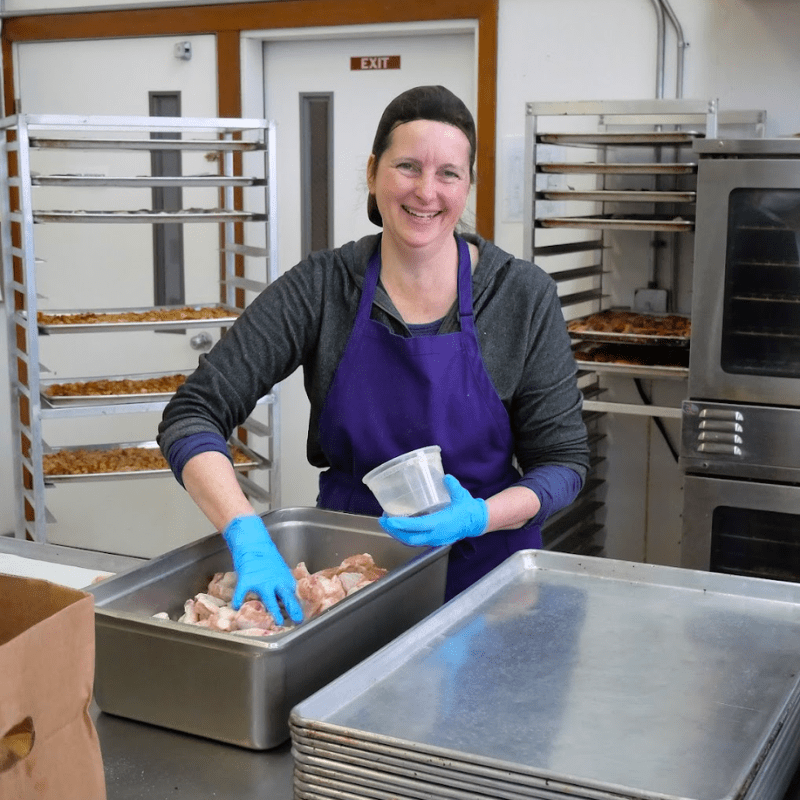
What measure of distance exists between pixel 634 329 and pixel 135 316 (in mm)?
1767

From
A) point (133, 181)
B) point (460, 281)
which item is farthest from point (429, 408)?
point (133, 181)

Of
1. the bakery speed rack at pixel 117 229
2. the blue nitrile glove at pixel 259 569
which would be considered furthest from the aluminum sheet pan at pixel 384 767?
the bakery speed rack at pixel 117 229

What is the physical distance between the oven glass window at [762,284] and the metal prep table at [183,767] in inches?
85.6

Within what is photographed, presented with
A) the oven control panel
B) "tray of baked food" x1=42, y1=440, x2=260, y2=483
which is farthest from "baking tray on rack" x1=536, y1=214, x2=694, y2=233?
"tray of baked food" x1=42, y1=440, x2=260, y2=483

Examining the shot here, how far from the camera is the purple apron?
1945mm

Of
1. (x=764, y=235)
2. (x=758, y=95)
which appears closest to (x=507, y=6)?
(x=758, y=95)

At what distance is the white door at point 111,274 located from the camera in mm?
4828

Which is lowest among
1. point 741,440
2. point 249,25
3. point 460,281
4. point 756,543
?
point 756,543

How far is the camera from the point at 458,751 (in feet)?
3.07

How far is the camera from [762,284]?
314 centimetres

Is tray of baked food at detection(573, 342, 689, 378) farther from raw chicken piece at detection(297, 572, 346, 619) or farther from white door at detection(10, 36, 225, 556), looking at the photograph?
raw chicken piece at detection(297, 572, 346, 619)

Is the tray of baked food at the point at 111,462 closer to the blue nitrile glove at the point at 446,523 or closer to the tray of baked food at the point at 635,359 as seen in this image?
the tray of baked food at the point at 635,359

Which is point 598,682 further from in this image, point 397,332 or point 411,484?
point 397,332

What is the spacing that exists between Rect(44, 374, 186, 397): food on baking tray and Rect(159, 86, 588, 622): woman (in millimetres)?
2063
